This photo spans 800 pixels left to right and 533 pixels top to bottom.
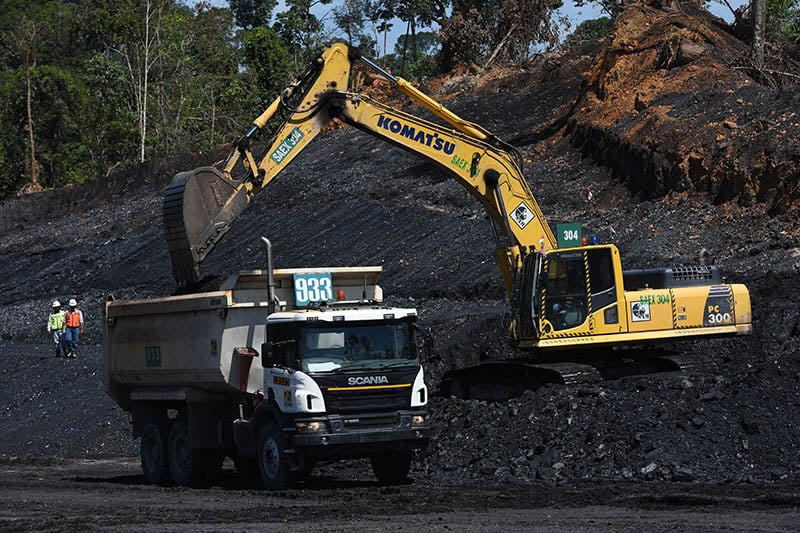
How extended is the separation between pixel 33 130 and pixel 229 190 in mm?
52082

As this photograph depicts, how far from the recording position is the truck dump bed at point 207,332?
17.1 meters

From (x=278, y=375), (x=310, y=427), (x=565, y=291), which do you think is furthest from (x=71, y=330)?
(x=310, y=427)

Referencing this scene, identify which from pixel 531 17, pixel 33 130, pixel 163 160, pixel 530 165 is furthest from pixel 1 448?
pixel 33 130

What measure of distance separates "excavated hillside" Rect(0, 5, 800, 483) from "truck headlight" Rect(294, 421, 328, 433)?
9.37 ft

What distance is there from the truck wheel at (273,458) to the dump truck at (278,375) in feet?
0.06

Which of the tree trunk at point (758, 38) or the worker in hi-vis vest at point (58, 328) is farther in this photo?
the tree trunk at point (758, 38)

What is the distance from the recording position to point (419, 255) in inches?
1532

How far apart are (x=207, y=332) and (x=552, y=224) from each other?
21938mm

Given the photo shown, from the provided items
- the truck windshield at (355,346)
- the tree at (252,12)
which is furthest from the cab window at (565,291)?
the tree at (252,12)

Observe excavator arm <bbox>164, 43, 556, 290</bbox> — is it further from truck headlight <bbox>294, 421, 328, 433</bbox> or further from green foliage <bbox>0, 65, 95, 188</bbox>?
green foliage <bbox>0, 65, 95, 188</bbox>

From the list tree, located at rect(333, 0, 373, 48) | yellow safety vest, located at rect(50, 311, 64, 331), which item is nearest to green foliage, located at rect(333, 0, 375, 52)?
tree, located at rect(333, 0, 373, 48)

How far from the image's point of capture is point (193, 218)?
59.8 feet

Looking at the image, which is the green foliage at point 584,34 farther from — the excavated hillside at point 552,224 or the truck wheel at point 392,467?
the truck wheel at point 392,467

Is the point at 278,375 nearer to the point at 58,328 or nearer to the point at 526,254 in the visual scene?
the point at 526,254
